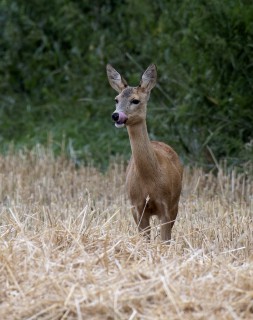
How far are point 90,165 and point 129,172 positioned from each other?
14.3 ft

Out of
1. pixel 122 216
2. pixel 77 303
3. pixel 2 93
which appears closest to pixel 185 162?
pixel 122 216

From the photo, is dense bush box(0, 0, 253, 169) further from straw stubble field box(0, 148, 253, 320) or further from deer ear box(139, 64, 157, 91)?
straw stubble field box(0, 148, 253, 320)

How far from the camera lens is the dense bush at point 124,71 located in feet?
38.6

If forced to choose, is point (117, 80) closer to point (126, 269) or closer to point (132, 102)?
point (132, 102)

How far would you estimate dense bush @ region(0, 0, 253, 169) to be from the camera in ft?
38.6

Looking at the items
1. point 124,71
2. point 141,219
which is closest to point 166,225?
point 141,219

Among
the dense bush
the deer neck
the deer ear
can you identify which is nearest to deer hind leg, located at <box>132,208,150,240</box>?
the deer neck

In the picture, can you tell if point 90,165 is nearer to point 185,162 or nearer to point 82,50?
point 185,162

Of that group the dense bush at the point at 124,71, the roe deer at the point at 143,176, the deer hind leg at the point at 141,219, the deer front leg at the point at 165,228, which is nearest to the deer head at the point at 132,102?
the roe deer at the point at 143,176

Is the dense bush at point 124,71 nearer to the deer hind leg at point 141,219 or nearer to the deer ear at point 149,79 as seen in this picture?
the deer ear at point 149,79


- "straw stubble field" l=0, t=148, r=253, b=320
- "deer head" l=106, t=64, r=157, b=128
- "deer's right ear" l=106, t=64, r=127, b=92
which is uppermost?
"deer's right ear" l=106, t=64, r=127, b=92

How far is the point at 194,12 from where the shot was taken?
12.0 metres

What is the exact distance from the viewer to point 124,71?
14992 millimetres

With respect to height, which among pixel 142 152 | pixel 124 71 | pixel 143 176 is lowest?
pixel 143 176
